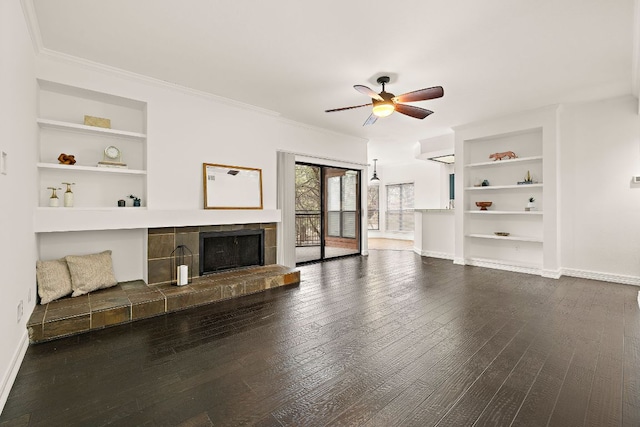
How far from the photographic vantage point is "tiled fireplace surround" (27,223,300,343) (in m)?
2.80

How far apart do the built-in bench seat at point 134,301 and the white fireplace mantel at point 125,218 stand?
763 millimetres

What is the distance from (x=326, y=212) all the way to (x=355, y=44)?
4019mm

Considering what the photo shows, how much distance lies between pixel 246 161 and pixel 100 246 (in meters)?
2.32

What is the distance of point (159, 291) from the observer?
11.9 feet

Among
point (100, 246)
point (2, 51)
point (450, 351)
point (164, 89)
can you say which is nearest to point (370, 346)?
point (450, 351)

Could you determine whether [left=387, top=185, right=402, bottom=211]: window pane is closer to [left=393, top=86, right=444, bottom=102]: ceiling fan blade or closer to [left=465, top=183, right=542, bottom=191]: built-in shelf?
[left=465, top=183, right=542, bottom=191]: built-in shelf

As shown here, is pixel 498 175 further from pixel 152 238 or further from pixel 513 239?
pixel 152 238

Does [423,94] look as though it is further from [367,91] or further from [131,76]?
[131,76]

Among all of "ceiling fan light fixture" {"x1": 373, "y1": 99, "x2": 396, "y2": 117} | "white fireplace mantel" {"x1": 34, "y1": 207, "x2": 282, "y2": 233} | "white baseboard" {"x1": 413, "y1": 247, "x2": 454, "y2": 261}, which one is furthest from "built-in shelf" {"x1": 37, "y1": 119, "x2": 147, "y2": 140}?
"white baseboard" {"x1": 413, "y1": 247, "x2": 454, "y2": 261}

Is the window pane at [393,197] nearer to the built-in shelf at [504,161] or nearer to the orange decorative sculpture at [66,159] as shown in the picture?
the built-in shelf at [504,161]

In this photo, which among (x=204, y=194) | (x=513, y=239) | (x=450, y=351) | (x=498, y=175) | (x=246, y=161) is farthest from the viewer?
(x=498, y=175)

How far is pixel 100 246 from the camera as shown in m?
3.86

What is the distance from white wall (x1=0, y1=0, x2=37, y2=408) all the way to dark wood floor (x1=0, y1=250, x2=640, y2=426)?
0.91 feet

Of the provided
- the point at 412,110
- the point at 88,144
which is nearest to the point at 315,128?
the point at 412,110
